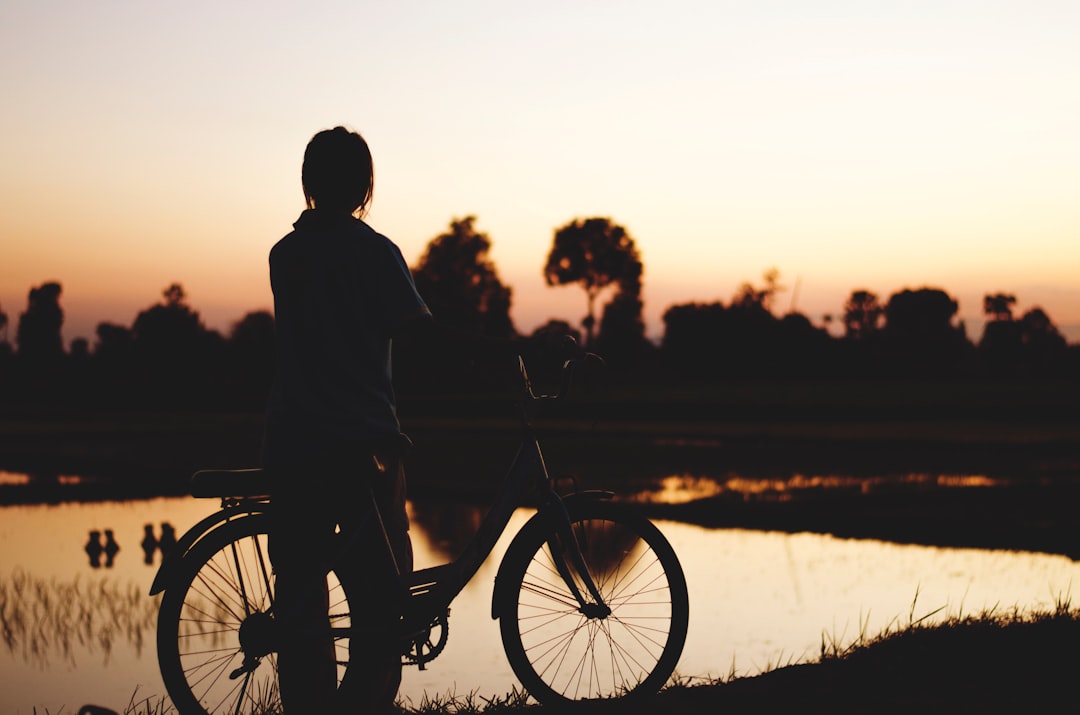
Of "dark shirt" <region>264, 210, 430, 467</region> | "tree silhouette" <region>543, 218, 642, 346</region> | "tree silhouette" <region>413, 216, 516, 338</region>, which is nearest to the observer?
"dark shirt" <region>264, 210, 430, 467</region>

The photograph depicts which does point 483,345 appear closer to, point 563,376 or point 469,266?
point 563,376

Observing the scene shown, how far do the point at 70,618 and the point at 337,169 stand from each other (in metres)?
9.04

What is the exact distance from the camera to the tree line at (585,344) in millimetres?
55219

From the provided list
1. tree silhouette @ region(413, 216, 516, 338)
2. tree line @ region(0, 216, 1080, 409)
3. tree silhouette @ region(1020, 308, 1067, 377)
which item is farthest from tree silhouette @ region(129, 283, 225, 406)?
tree silhouette @ region(1020, 308, 1067, 377)

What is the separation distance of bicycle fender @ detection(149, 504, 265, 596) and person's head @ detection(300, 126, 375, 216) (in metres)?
1.03

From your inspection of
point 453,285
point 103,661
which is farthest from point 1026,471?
point 453,285

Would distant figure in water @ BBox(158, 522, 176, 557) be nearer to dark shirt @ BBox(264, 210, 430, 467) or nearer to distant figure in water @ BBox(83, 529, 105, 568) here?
distant figure in water @ BBox(83, 529, 105, 568)

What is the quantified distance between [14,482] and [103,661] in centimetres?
1456

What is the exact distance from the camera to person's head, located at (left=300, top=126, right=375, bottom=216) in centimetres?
346

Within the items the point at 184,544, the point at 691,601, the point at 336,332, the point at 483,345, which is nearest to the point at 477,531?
the point at 483,345

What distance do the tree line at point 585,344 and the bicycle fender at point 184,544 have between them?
19.4 meters

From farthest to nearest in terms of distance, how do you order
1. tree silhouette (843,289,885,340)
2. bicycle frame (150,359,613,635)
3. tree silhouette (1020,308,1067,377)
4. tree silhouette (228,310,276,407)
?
tree silhouette (843,289,885,340) → tree silhouette (1020,308,1067,377) → tree silhouette (228,310,276,407) → bicycle frame (150,359,613,635)

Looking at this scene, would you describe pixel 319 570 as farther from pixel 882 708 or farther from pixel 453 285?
pixel 453 285

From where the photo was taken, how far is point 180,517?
700 inches
